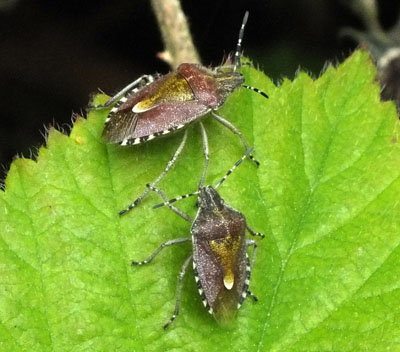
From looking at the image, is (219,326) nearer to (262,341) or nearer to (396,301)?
(262,341)

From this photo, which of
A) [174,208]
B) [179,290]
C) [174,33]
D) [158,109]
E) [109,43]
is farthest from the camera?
[109,43]

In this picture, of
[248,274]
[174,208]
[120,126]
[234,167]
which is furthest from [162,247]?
[120,126]

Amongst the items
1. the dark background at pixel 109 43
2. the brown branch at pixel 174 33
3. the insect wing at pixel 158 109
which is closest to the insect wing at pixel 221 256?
the insect wing at pixel 158 109

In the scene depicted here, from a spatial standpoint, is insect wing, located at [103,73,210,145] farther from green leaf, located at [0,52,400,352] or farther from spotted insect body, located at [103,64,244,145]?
green leaf, located at [0,52,400,352]

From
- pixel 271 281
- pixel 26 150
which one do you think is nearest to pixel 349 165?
pixel 271 281

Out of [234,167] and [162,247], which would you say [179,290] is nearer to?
[162,247]

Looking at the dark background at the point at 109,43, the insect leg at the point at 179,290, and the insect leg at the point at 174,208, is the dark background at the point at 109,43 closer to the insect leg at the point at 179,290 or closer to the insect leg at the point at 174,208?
the insect leg at the point at 174,208
